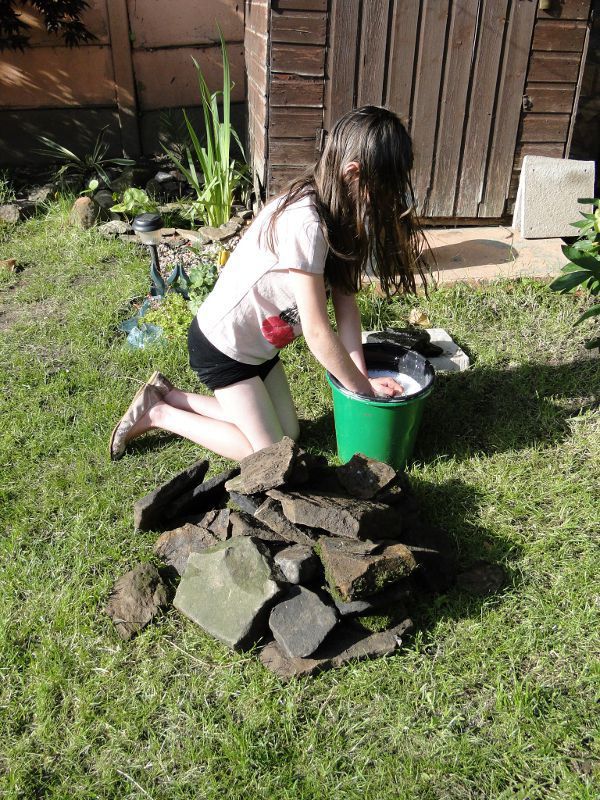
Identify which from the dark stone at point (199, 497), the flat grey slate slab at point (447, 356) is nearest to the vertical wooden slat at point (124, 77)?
the flat grey slate slab at point (447, 356)

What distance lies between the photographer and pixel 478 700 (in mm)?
2197

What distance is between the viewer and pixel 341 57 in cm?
461

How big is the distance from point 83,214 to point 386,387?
11.8 ft

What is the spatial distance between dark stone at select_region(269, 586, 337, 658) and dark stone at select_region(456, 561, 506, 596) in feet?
1.82

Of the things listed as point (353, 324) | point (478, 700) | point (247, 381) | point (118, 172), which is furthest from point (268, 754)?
point (118, 172)

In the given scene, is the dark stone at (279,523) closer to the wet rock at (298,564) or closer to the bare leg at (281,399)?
the wet rock at (298,564)

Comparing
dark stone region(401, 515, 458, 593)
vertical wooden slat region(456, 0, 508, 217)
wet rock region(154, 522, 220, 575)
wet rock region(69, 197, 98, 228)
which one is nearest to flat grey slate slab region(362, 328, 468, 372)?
dark stone region(401, 515, 458, 593)

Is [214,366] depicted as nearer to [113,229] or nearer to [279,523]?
[279,523]

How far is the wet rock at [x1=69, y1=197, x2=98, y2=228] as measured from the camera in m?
5.64

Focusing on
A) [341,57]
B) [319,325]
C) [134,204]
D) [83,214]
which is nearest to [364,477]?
[319,325]

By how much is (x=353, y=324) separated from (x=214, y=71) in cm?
444

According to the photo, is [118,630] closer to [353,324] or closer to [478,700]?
[478,700]

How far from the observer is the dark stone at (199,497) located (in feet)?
9.27

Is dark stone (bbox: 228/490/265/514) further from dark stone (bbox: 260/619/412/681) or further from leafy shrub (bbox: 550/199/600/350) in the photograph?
leafy shrub (bbox: 550/199/600/350)
